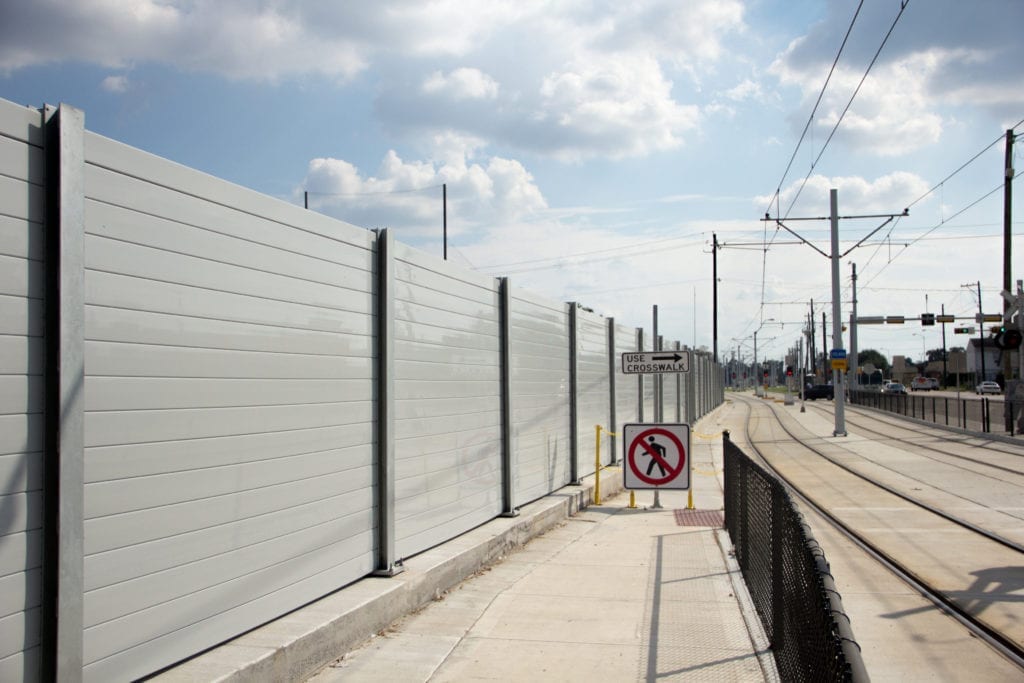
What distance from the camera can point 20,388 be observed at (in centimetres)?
375

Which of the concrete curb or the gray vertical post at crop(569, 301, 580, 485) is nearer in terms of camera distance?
the concrete curb

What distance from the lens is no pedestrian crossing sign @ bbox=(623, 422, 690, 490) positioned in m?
12.3

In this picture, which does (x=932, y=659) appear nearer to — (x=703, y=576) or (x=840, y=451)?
(x=703, y=576)

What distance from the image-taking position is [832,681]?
311cm

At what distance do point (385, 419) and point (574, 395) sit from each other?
7.22 m

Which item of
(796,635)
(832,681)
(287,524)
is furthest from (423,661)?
(832,681)

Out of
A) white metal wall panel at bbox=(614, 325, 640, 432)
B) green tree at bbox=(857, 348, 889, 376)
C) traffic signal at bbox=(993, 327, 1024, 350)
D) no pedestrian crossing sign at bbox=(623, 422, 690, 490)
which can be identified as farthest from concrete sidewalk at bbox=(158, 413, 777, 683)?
green tree at bbox=(857, 348, 889, 376)

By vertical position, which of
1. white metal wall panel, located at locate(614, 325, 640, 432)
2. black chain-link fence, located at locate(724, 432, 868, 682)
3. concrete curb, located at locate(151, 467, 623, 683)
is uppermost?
white metal wall panel, located at locate(614, 325, 640, 432)

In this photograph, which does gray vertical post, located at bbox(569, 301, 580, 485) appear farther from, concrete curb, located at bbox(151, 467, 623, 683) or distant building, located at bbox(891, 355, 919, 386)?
distant building, located at bbox(891, 355, 919, 386)

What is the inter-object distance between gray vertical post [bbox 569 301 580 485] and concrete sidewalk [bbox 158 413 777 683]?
345 centimetres

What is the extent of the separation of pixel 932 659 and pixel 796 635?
237 centimetres

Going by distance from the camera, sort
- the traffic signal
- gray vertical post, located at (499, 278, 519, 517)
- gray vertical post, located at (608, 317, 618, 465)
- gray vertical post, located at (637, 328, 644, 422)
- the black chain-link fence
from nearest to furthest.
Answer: the black chain-link fence < gray vertical post, located at (499, 278, 519, 517) < gray vertical post, located at (608, 317, 618, 465) < gray vertical post, located at (637, 328, 644, 422) < the traffic signal

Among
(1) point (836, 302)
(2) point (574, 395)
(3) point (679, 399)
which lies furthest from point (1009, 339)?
(2) point (574, 395)

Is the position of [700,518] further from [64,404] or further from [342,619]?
[64,404]
